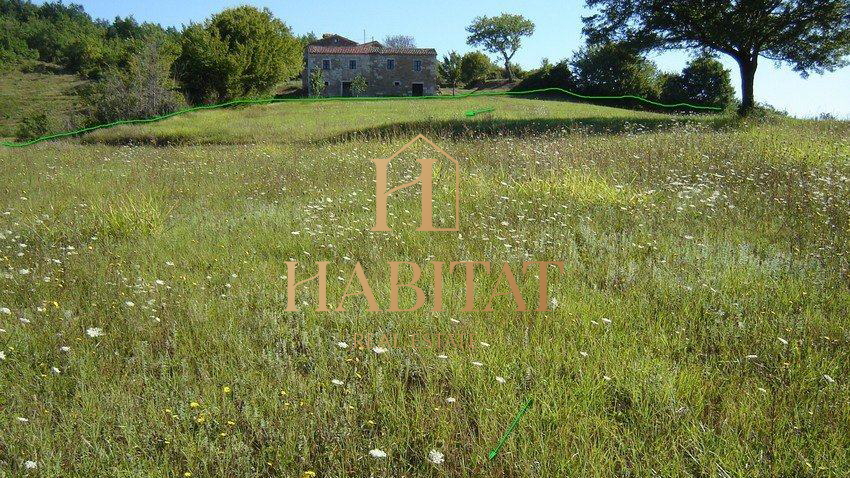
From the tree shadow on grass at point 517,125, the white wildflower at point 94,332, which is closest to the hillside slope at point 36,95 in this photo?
the tree shadow on grass at point 517,125

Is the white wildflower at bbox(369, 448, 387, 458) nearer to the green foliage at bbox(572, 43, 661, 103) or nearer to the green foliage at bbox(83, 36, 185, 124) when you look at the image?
the green foliage at bbox(572, 43, 661, 103)

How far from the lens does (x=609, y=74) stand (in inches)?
1109

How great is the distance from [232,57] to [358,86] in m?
18.5

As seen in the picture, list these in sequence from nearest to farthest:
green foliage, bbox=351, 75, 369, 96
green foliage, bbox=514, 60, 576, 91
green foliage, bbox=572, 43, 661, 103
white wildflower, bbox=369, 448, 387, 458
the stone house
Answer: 1. white wildflower, bbox=369, 448, 387, 458
2. green foliage, bbox=572, 43, 661, 103
3. green foliage, bbox=514, 60, 576, 91
4. green foliage, bbox=351, 75, 369, 96
5. the stone house

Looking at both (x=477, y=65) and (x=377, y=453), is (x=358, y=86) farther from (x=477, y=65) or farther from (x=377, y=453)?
(x=377, y=453)

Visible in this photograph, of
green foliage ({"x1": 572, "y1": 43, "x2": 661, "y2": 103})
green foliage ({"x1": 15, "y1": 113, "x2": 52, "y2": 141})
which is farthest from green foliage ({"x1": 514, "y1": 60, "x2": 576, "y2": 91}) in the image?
green foliage ({"x1": 15, "y1": 113, "x2": 52, "y2": 141})

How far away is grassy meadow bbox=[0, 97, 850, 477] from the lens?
237 cm

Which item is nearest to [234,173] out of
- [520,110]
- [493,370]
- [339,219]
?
[339,219]

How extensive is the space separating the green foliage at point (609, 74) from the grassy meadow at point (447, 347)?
2172 centimetres

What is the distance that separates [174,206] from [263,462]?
18.5ft

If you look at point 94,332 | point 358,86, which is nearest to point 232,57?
point 358,86

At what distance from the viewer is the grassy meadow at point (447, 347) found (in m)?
2.37

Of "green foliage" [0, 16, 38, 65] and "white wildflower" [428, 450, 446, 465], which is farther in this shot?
"green foliage" [0, 16, 38, 65]

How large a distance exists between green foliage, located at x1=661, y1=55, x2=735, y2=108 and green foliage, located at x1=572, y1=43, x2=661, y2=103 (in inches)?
101
